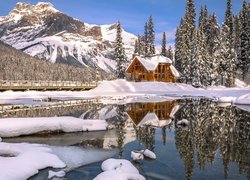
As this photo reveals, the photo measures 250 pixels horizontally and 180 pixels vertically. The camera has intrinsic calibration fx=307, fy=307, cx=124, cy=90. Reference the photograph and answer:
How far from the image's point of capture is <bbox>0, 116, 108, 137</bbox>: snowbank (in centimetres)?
1661

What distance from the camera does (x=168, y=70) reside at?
75.8 m

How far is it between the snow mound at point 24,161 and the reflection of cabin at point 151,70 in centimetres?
5893

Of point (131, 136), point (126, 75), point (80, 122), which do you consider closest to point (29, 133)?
point (80, 122)

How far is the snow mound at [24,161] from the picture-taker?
9820 millimetres

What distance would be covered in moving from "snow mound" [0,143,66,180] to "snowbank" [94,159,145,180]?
1744mm

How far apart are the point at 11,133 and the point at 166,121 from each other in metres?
11.3

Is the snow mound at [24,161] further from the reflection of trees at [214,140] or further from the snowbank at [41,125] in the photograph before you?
the reflection of trees at [214,140]

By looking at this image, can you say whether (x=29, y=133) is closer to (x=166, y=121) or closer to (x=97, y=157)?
(x=97, y=157)

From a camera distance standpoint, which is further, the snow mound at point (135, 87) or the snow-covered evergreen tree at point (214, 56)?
the snow-covered evergreen tree at point (214, 56)

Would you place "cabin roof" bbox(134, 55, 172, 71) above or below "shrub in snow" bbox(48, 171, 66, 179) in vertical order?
above

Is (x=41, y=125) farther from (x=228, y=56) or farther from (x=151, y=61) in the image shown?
(x=228, y=56)

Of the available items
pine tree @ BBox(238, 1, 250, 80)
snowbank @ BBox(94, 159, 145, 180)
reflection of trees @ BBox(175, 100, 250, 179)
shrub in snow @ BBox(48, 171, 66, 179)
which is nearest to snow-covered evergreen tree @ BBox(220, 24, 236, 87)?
pine tree @ BBox(238, 1, 250, 80)

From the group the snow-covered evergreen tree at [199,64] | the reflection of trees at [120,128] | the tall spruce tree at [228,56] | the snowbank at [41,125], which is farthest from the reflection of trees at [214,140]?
the tall spruce tree at [228,56]

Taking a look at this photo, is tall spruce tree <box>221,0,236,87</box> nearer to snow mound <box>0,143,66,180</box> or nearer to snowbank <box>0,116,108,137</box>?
snowbank <box>0,116,108,137</box>
